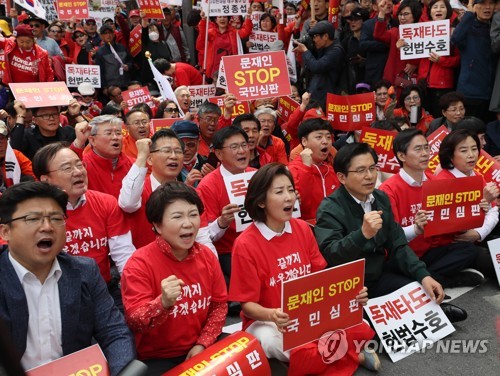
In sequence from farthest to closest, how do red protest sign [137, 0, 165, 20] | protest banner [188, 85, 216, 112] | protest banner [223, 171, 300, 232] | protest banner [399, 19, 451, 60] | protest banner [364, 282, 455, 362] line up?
red protest sign [137, 0, 165, 20] < protest banner [188, 85, 216, 112] < protest banner [399, 19, 451, 60] < protest banner [223, 171, 300, 232] < protest banner [364, 282, 455, 362]

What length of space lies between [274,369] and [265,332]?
0.72 ft

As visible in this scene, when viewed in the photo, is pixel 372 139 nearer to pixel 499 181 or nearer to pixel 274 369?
pixel 499 181

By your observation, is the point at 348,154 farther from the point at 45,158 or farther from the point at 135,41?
the point at 135,41

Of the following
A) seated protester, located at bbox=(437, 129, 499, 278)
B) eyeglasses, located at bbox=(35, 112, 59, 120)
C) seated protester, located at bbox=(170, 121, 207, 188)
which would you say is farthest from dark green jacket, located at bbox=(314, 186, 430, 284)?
eyeglasses, located at bbox=(35, 112, 59, 120)

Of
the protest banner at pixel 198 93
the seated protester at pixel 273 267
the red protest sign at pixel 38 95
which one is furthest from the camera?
the protest banner at pixel 198 93

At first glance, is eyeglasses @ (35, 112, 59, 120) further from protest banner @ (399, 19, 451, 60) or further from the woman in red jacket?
the woman in red jacket

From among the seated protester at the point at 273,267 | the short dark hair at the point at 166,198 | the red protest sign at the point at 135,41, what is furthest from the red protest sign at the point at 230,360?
the red protest sign at the point at 135,41

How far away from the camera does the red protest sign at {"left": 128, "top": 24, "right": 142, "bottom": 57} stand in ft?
38.3

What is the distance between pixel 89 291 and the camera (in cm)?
324

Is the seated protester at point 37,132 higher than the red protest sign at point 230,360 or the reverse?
higher

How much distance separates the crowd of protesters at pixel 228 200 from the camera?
10.6 feet

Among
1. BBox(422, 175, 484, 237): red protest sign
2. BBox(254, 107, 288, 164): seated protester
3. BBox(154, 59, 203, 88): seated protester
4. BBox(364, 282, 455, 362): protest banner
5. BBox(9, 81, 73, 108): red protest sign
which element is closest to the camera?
BBox(364, 282, 455, 362): protest banner

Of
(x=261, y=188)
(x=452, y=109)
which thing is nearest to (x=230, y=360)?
(x=261, y=188)

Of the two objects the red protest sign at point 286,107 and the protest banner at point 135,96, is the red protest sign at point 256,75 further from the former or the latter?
the protest banner at point 135,96
